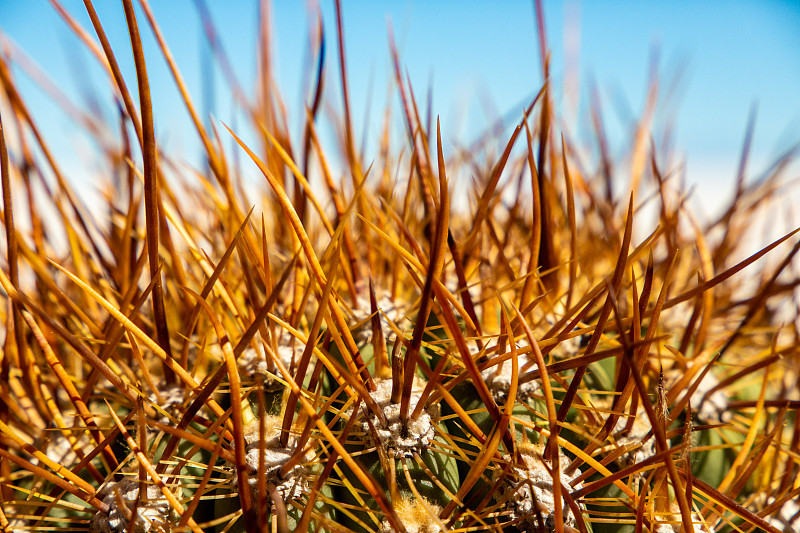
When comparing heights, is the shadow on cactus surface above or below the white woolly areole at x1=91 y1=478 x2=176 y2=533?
above

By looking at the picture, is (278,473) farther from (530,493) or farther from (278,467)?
(530,493)

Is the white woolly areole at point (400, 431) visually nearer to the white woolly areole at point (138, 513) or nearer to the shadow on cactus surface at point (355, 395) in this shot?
the shadow on cactus surface at point (355, 395)

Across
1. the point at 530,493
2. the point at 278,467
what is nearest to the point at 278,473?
the point at 278,467

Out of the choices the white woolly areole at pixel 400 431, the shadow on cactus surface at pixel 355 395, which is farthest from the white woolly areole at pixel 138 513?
the white woolly areole at pixel 400 431

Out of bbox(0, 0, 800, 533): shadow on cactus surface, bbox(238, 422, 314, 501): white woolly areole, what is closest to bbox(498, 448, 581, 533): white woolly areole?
bbox(0, 0, 800, 533): shadow on cactus surface

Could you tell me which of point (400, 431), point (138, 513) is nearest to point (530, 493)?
point (400, 431)

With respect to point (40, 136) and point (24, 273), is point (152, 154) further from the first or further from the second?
point (24, 273)

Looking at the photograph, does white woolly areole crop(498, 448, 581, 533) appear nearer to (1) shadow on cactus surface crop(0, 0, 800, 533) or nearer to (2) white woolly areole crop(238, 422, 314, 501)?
(1) shadow on cactus surface crop(0, 0, 800, 533)

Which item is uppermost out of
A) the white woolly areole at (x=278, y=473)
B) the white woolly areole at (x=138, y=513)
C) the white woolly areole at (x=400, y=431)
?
the white woolly areole at (x=400, y=431)

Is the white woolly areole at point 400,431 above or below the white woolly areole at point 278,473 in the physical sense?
above
